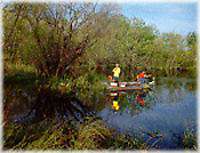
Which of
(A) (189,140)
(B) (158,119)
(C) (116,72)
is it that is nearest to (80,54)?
(C) (116,72)

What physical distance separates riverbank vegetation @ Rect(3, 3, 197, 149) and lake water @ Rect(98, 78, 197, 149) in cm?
19

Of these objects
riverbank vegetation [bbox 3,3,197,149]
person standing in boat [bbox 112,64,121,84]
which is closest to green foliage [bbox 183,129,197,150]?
riverbank vegetation [bbox 3,3,197,149]

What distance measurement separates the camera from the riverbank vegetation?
9.32 ft

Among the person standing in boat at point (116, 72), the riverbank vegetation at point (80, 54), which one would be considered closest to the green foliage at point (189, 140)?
the riverbank vegetation at point (80, 54)

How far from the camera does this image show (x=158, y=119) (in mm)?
3486

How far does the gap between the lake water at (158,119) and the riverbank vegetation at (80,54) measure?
191 millimetres

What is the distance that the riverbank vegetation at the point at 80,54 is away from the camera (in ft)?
9.32

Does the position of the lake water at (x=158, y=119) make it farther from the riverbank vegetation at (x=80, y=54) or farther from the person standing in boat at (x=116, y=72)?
the person standing in boat at (x=116, y=72)

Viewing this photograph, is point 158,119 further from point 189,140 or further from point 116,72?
point 189,140

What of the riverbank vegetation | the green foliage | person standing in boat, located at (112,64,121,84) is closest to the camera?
the green foliage

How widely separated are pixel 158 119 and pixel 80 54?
1.23m

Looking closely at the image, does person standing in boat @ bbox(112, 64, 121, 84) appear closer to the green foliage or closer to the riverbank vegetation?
the riverbank vegetation

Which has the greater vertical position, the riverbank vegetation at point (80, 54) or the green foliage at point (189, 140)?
the riverbank vegetation at point (80, 54)

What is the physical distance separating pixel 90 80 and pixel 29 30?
107 centimetres
